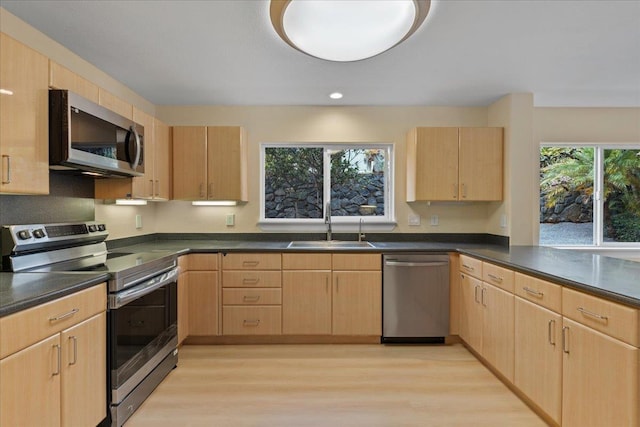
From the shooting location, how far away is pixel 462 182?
329cm

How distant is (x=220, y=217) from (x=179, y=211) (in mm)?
432

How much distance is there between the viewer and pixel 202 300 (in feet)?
9.83

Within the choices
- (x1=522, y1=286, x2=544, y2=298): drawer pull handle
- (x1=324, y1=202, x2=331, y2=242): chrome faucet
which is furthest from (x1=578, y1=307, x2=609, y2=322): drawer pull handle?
(x1=324, y1=202, x2=331, y2=242): chrome faucet

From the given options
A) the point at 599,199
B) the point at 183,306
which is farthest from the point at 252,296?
the point at 599,199

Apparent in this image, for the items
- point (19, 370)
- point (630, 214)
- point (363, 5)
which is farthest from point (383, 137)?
point (19, 370)

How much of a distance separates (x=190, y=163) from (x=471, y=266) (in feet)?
8.67

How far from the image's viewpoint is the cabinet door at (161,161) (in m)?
2.97

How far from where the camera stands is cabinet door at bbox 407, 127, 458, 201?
10.8ft

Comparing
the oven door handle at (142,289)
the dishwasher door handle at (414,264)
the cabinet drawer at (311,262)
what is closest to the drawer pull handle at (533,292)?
the dishwasher door handle at (414,264)

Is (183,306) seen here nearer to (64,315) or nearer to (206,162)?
(206,162)

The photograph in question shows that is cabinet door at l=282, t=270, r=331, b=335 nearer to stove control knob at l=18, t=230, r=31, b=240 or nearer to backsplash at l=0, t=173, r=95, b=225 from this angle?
backsplash at l=0, t=173, r=95, b=225

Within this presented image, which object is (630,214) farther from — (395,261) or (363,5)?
(363,5)

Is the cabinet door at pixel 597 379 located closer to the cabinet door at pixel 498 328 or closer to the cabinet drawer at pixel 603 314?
the cabinet drawer at pixel 603 314

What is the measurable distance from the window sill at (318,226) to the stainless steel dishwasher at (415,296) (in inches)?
25.6
